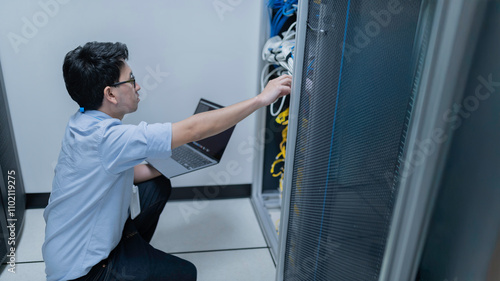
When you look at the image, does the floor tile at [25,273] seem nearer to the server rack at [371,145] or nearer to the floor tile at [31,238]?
the floor tile at [31,238]

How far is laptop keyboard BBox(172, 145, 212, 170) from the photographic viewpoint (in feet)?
5.87

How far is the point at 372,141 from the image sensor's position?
0.89m

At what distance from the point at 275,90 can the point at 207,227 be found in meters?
1.13

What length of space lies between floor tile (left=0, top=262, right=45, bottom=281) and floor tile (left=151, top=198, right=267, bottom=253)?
519 mm

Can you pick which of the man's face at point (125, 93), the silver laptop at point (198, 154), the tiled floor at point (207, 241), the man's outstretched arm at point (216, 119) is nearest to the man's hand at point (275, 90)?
the man's outstretched arm at point (216, 119)

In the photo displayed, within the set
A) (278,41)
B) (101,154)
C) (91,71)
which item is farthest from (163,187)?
(278,41)

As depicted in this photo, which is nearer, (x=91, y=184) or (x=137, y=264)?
(x=91, y=184)

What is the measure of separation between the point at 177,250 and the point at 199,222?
10.5 inches

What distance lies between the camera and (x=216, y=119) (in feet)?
3.96

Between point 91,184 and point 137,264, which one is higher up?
point 91,184

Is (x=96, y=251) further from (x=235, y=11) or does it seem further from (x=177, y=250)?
(x=235, y=11)

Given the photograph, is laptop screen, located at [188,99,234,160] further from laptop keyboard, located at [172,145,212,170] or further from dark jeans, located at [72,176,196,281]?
dark jeans, located at [72,176,196,281]

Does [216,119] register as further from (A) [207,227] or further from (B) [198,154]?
(A) [207,227]

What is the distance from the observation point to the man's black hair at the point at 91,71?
3.92 ft
